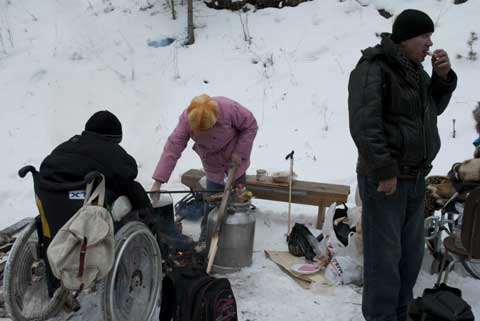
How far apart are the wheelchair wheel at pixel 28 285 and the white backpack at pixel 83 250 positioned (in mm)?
548

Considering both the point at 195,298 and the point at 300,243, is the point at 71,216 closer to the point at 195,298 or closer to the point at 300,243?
the point at 195,298

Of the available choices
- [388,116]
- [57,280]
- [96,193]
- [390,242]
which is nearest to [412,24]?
[388,116]

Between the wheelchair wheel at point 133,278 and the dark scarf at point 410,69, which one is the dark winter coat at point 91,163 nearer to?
the wheelchair wheel at point 133,278

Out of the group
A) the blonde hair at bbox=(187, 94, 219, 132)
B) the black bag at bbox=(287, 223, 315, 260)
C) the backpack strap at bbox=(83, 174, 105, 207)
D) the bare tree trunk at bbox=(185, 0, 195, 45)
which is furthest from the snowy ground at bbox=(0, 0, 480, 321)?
the backpack strap at bbox=(83, 174, 105, 207)

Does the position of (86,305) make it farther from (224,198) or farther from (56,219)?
(224,198)

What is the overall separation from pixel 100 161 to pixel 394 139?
66.3 inches

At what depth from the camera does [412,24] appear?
7.30 feet

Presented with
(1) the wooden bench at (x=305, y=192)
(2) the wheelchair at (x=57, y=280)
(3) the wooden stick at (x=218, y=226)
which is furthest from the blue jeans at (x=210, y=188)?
(2) the wheelchair at (x=57, y=280)

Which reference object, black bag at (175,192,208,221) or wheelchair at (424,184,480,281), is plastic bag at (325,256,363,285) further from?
black bag at (175,192,208,221)

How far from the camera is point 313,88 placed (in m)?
7.23

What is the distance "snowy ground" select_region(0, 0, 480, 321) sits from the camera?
19.6 feet

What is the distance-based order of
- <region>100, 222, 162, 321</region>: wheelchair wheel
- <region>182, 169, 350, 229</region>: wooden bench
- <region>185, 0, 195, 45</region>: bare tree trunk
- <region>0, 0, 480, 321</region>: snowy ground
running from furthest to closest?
1. <region>185, 0, 195, 45</region>: bare tree trunk
2. <region>0, 0, 480, 321</region>: snowy ground
3. <region>182, 169, 350, 229</region>: wooden bench
4. <region>100, 222, 162, 321</region>: wheelchair wheel

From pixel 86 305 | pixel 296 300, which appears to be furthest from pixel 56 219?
pixel 296 300

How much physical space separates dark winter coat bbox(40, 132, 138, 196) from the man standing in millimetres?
1373
